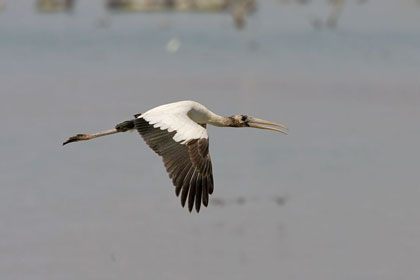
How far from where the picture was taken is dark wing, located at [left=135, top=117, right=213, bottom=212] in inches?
324

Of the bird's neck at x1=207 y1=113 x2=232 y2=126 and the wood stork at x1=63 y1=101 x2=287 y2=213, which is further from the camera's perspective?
the bird's neck at x1=207 y1=113 x2=232 y2=126

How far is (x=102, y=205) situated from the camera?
12320mm

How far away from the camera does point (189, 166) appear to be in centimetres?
837

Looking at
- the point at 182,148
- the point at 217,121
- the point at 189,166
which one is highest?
the point at 217,121

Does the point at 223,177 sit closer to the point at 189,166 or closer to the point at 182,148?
the point at 182,148

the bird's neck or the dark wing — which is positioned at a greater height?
the bird's neck

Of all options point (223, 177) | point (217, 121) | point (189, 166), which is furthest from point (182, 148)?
point (223, 177)

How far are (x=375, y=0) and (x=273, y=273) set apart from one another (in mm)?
92334

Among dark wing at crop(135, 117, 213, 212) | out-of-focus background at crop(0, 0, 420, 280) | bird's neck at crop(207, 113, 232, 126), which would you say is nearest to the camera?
dark wing at crop(135, 117, 213, 212)

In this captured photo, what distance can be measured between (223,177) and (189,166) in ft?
18.7

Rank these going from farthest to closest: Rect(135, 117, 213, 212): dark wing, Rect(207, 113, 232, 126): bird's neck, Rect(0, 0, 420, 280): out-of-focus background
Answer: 1. Rect(207, 113, 232, 126): bird's neck
2. Rect(0, 0, 420, 280): out-of-focus background
3. Rect(135, 117, 213, 212): dark wing

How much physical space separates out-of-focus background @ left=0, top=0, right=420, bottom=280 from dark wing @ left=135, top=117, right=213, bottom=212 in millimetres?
1568

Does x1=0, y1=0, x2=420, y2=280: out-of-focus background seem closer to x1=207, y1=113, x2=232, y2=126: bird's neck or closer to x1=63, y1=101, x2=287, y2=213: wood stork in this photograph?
x1=207, y1=113, x2=232, y2=126: bird's neck

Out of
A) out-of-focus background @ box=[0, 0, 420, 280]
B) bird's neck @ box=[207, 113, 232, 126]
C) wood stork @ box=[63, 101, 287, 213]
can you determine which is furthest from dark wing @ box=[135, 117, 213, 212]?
bird's neck @ box=[207, 113, 232, 126]
